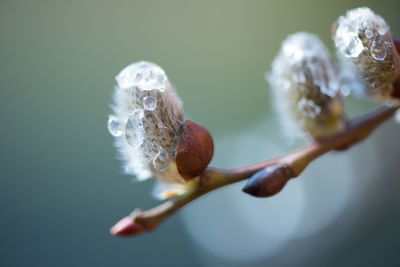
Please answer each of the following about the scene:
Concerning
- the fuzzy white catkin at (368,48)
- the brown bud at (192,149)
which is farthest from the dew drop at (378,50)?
the brown bud at (192,149)

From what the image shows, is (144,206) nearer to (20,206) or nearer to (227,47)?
(20,206)

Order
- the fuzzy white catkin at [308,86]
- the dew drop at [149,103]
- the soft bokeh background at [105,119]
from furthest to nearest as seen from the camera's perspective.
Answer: the soft bokeh background at [105,119] < the fuzzy white catkin at [308,86] < the dew drop at [149,103]

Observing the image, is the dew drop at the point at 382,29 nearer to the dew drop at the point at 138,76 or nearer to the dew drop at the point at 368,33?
the dew drop at the point at 368,33

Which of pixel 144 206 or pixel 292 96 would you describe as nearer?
pixel 292 96

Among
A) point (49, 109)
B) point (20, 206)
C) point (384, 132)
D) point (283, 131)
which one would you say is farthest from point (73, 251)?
point (283, 131)

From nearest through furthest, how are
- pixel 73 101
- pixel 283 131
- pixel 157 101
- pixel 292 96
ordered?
1. pixel 157 101
2. pixel 292 96
3. pixel 283 131
4. pixel 73 101
